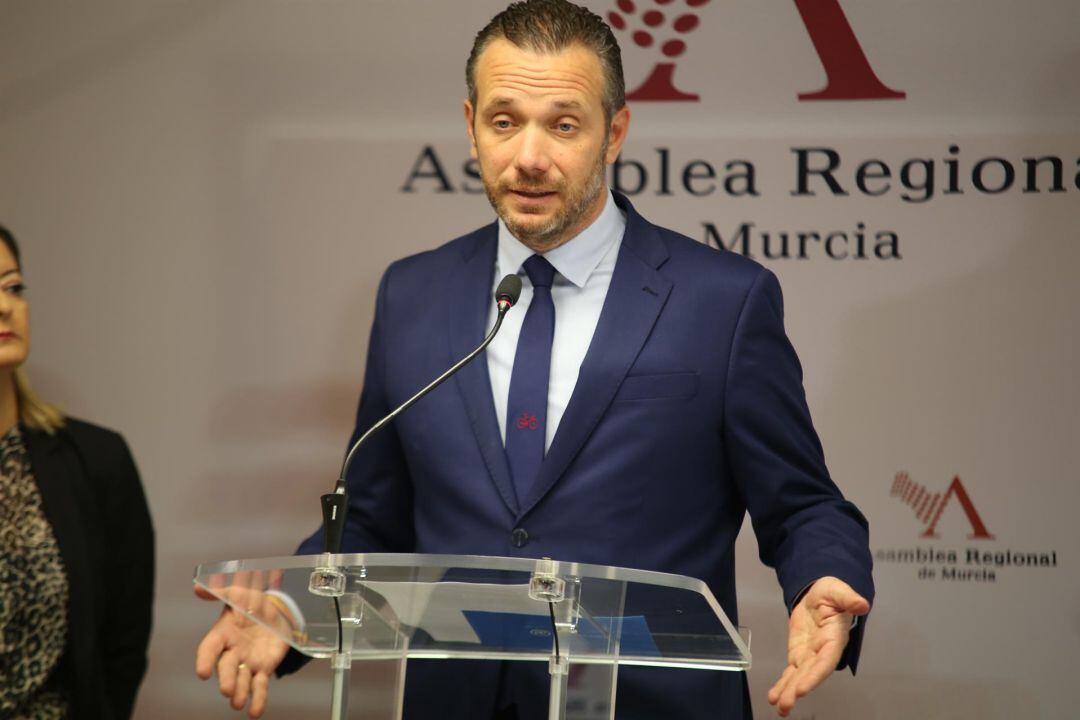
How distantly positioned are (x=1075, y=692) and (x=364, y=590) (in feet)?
7.15

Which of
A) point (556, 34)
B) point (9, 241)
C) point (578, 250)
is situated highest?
point (556, 34)

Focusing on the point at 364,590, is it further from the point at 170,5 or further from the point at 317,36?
the point at 170,5

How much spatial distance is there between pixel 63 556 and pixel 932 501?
6.91 ft

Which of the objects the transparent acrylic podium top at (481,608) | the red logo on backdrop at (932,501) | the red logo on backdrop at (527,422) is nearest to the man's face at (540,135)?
the red logo on backdrop at (527,422)

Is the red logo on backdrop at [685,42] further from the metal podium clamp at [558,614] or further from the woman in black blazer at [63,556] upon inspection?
the metal podium clamp at [558,614]

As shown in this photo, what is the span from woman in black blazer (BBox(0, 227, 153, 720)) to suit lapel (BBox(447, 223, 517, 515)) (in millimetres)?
1323

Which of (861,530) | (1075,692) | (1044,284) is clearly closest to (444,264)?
(861,530)

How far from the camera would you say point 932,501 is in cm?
333

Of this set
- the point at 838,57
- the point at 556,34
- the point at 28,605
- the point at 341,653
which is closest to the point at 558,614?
the point at 341,653

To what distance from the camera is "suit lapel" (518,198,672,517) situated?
2.24 m

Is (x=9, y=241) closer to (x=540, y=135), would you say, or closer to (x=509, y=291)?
(x=540, y=135)

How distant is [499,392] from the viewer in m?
2.38

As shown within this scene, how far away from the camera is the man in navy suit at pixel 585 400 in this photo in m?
2.23

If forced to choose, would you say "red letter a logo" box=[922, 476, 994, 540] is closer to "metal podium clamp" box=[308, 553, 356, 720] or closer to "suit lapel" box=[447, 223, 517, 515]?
"suit lapel" box=[447, 223, 517, 515]
